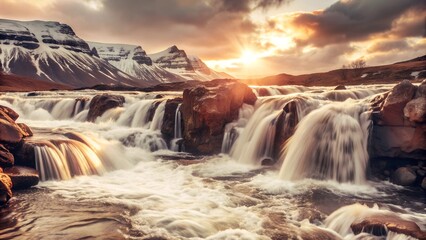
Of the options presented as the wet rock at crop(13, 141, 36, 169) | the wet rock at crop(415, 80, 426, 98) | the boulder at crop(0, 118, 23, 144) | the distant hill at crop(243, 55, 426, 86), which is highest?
the distant hill at crop(243, 55, 426, 86)

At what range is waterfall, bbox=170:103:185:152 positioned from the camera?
19.4m

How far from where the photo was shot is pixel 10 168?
11570 mm

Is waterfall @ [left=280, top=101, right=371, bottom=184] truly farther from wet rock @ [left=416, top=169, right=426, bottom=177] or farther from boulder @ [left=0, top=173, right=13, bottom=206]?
boulder @ [left=0, top=173, right=13, bottom=206]

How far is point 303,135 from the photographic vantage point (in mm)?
13812

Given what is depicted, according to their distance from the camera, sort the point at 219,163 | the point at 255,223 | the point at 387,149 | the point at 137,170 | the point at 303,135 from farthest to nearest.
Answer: the point at 219,163 < the point at 137,170 < the point at 303,135 < the point at 387,149 < the point at 255,223

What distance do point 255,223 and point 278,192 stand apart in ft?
9.54

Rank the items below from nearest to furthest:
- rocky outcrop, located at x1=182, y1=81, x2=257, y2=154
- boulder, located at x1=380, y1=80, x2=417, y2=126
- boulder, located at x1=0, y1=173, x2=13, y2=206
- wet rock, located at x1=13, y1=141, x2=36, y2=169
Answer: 1. boulder, located at x1=0, y1=173, x2=13, y2=206
2. wet rock, located at x1=13, y1=141, x2=36, y2=169
3. boulder, located at x1=380, y1=80, x2=417, y2=126
4. rocky outcrop, located at x1=182, y1=81, x2=257, y2=154

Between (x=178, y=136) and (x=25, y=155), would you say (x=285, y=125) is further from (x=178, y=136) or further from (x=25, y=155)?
(x=25, y=155)

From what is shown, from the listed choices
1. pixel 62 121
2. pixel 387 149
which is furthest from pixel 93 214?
pixel 62 121

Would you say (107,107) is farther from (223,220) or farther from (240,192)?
(223,220)

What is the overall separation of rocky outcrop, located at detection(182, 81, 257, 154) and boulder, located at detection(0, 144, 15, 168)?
934cm

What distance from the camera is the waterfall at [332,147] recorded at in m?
12.4

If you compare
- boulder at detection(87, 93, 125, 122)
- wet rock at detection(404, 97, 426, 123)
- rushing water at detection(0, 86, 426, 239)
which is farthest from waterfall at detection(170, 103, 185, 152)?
wet rock at detection(404, 97, 426, 123)

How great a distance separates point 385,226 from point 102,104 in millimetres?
23103
